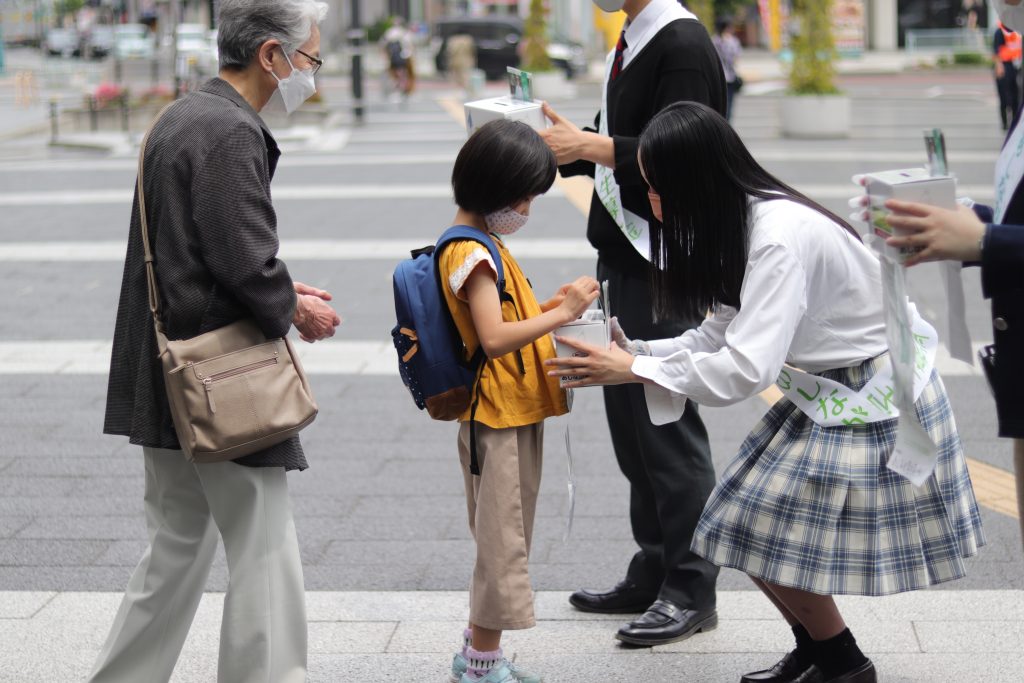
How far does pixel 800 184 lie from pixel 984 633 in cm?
941

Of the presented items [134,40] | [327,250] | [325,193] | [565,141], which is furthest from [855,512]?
[134,40]

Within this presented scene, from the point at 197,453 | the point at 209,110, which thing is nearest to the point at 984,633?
the point at 197,453

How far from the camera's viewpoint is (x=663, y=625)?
11.8ft

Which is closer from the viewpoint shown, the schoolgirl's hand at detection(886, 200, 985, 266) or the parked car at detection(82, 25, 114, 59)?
the schoolgirl's hand at detection(886, 200, 985, 266)

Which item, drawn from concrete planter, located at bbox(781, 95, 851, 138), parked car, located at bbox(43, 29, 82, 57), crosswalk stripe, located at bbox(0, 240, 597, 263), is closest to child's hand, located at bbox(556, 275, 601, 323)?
crosswalk stripe, located at bbox(0, 240, 597, 263)

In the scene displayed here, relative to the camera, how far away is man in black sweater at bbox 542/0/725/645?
3.51m

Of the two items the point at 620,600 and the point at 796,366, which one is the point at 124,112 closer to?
the point at 620,600

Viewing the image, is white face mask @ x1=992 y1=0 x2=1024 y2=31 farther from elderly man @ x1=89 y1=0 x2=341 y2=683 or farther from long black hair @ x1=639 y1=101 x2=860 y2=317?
elderly man @ x1=89 y1=0 x2=341 y2=683

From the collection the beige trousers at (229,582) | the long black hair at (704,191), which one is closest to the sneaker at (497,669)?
the beige trousers at (229,582)

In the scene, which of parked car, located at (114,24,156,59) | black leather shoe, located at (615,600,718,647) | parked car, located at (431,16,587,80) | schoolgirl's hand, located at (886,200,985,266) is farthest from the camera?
parked car, located at (114,24,156,59)

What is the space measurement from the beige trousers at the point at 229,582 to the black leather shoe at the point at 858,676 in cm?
129

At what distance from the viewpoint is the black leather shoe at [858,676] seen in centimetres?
315

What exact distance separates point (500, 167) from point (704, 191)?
1.55 feet

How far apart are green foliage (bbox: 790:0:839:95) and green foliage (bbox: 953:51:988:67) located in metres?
→ 17.5
